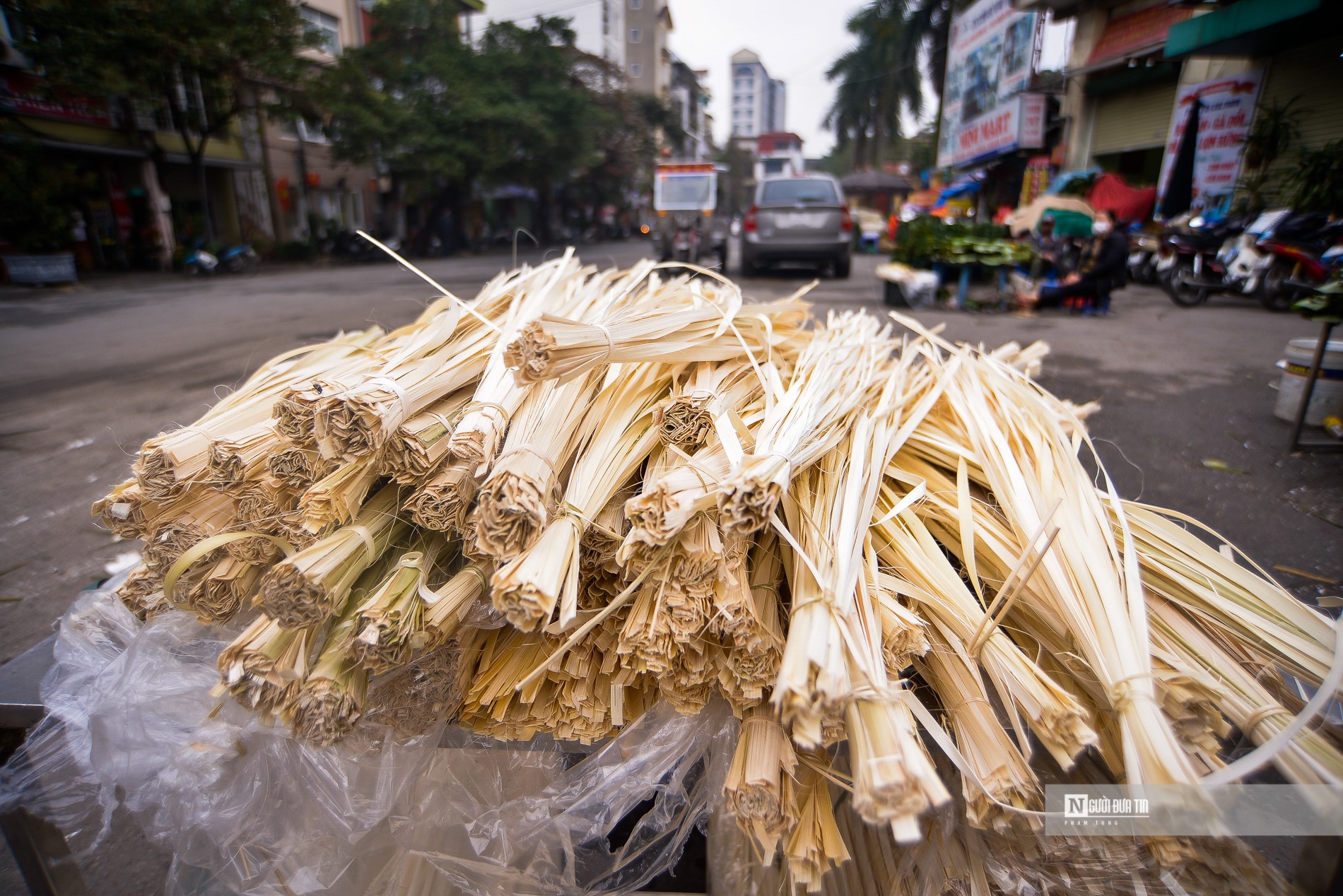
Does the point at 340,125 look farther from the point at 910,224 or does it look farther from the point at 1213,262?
the point at 1213,262

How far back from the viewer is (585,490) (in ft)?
4.14

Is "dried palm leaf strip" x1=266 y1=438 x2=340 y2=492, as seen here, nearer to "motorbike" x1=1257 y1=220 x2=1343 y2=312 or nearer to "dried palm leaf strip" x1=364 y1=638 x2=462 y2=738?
"dried palm leaf strip" x1=364 y1=638 x2=462 y2=738

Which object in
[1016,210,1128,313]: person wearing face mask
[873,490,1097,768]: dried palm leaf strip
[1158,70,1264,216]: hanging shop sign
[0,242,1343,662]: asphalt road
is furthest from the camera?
[1158,70,1264,216]: hanging shop sign

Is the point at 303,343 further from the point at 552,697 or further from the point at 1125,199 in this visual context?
the point at 1125,199

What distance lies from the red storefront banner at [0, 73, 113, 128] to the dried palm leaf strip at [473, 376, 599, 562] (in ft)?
62.3

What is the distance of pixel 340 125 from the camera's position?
20.2 m

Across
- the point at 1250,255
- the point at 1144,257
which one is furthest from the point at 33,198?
the point at 1250,255

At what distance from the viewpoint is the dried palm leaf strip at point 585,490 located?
1014 millimetres

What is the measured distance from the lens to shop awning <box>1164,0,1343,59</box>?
8.26 meters

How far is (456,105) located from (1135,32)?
1852cm

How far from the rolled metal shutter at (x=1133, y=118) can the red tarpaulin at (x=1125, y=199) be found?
110 cm

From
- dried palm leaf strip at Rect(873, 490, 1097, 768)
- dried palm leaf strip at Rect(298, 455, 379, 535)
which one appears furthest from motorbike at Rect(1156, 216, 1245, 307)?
dried palm leaf strip at Rect(298, 455, 379, 535)

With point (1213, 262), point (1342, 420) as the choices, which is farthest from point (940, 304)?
point (1342, 420)

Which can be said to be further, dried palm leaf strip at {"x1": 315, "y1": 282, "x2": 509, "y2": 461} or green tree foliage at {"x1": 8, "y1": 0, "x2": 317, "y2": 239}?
green tree foliage at {"x1": 8, "y1": 0, "x2": 317, "y2": 239}
